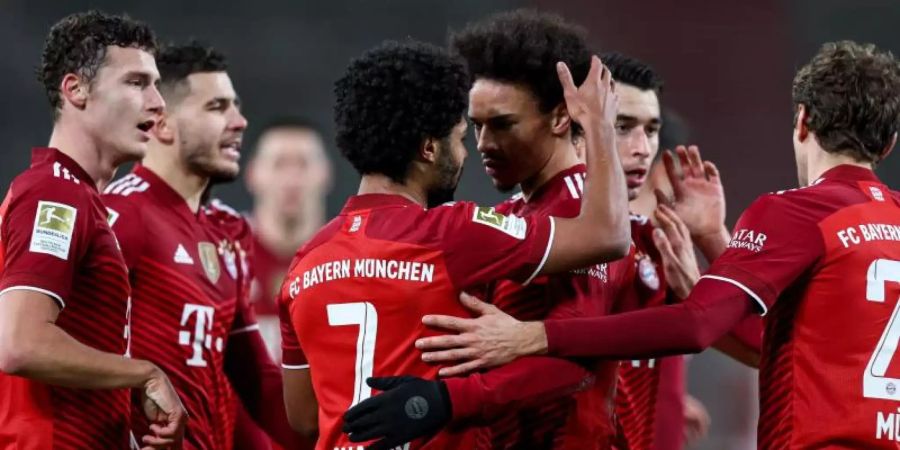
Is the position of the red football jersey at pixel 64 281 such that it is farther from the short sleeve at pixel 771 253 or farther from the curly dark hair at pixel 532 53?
the short sleeve at pixel 771 253

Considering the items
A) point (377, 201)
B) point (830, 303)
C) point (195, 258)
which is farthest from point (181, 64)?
point (830, 303)

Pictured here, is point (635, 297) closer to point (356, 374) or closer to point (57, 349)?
point (356, 374)

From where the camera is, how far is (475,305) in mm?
3678

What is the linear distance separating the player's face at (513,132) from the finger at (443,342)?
710mm

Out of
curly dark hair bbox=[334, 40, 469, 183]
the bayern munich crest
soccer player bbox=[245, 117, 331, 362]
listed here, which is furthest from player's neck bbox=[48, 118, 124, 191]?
soccer player bbox=[245, 117, 331, 362]

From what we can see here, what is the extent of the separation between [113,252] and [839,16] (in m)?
8.02

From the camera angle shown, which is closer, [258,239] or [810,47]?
[258,239]

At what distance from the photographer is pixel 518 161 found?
13.4 ft

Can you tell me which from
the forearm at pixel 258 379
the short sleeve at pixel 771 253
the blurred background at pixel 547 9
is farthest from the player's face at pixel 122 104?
the blurred background at pixel 547 9

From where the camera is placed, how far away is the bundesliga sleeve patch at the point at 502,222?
3631 millimetres

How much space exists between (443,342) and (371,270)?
29cm

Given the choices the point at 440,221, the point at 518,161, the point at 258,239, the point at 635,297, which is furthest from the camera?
the point at 258,239

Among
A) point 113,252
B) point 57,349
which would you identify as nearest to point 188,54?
point 113,252

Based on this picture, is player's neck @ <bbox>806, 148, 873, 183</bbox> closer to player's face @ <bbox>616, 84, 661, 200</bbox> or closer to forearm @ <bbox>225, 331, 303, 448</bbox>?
player's face @ <bbox>616, 84, 661, 200</bbox>
